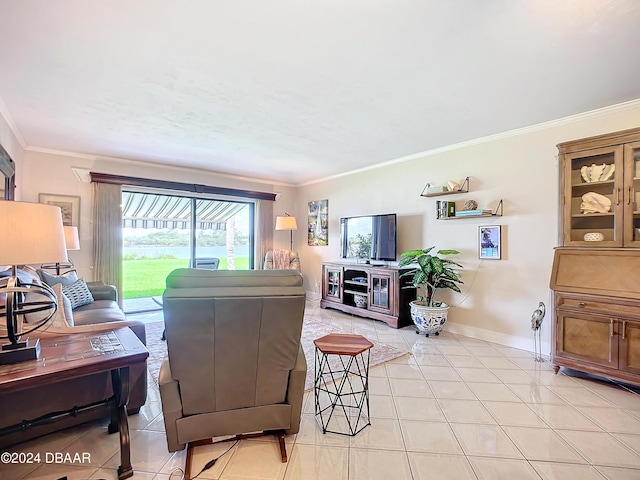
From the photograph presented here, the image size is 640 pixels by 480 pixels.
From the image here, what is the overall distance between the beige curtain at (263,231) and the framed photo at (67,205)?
2888mm

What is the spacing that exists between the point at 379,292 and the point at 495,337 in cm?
154

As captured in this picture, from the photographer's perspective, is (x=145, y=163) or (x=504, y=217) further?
(x=145, y=163)

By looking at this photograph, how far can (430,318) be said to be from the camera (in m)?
3.83

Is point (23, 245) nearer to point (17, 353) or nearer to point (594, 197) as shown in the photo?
point (17, 353)

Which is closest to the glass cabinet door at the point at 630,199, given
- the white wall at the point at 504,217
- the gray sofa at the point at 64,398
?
the white wall at the point at 504,217

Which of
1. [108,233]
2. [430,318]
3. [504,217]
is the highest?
[504,217]

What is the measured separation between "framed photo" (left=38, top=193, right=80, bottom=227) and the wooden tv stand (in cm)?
386

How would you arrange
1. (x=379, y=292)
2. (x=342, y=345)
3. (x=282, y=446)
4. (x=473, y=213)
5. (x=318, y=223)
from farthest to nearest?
(x=318, y=223) < (x=379, y=292) < (x=473, y=213) < (x=342, y=345) < (x=282, y=446)

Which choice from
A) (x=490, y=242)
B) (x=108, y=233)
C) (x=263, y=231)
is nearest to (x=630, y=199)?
(x=490, y=242)

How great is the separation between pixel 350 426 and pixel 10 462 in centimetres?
189

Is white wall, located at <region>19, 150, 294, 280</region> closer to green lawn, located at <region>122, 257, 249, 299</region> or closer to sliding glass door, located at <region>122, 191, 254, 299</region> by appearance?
sliding glass door, located at <region>122, 191, 254, 299</region>

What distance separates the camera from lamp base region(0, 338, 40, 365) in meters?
1.41

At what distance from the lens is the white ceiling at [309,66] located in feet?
5.55

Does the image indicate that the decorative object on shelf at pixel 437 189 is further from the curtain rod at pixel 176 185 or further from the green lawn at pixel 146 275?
the green lawn at pixel 146 275
